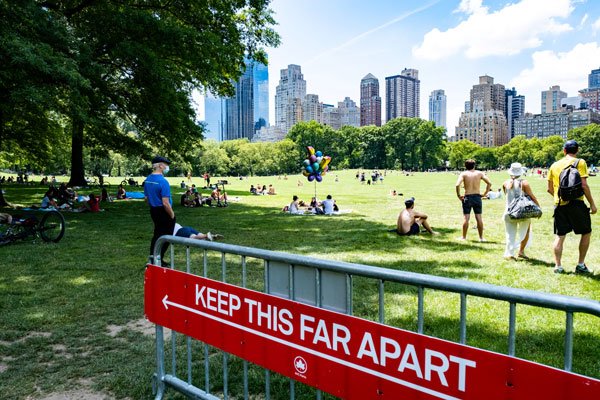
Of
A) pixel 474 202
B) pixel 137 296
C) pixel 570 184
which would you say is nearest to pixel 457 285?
pixel 137 296

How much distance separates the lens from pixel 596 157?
120m

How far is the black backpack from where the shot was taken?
742cm

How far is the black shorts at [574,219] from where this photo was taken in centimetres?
751

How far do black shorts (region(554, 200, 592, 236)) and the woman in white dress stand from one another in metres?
1.26

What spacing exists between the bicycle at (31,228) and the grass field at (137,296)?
0.24 metres

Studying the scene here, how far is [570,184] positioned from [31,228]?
38.4ft

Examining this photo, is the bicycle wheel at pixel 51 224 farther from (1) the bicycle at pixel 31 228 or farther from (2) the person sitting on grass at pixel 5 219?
(2) the person sitting on grass at pixel 5 219

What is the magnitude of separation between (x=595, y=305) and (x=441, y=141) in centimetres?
13773

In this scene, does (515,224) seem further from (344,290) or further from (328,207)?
(328,207)

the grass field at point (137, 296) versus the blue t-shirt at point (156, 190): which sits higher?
the blue t-shirt at point (156, 190)

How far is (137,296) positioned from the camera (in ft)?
22.5

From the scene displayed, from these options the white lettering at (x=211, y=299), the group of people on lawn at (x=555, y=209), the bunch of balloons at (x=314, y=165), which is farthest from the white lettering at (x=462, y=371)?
the bunch of balloons at (x=314, y=165)

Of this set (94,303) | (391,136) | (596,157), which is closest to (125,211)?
(94,303)

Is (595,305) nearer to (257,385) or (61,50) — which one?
(257,385)
